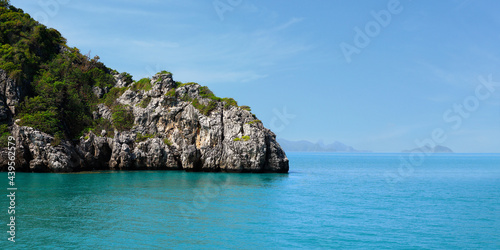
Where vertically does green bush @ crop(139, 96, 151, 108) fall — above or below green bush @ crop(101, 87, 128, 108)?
below

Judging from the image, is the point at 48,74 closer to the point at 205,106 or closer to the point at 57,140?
the point at 57,140

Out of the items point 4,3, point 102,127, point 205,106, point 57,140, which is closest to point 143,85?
point 102,127

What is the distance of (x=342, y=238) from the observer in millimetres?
25000

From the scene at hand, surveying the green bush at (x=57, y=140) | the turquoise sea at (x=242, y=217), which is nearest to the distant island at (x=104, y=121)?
the green bush at (x=57, y=140)

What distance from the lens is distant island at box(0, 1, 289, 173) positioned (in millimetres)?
62375

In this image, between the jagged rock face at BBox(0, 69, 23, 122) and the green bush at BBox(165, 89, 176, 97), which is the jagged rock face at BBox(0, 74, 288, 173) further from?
the jagged rock face at BBox(0, 69, 23, 122)

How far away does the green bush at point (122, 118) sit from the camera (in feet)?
249

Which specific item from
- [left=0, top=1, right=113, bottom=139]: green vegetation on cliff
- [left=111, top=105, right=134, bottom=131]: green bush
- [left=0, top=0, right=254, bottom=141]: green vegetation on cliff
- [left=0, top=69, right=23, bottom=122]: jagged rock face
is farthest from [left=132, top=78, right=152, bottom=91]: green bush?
[left=0, top=69, right=23, bottom=122]: jagged rock face

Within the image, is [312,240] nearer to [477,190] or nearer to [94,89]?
[477,190]

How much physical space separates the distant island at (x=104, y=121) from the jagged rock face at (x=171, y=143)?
0.18m

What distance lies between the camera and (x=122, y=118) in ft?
251

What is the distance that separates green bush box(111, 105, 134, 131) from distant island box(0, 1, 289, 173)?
0.21 meters

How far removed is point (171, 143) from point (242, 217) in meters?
45.8

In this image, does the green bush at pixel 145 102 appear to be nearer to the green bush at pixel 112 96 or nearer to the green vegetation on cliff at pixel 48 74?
the green bush at pixel 112 96
